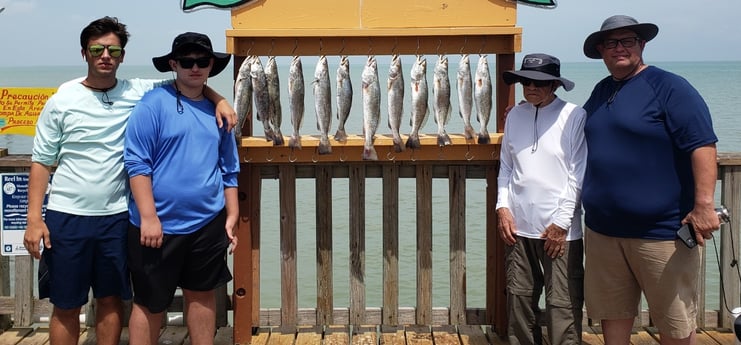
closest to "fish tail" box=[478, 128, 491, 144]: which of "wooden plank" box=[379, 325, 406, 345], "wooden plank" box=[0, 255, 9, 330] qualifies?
"wooden plank" box=[379, 325, 406, 345]

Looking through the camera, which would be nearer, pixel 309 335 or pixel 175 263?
pixel 175 263

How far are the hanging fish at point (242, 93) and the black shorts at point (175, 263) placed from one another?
658 millimetres

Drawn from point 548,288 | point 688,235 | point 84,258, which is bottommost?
point 548,288

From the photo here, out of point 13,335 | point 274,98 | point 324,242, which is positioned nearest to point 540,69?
point 274,98

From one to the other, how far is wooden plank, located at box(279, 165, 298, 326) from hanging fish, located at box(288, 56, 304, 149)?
33cm

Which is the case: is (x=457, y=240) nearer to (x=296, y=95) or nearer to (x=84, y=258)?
(x=296, y=95)

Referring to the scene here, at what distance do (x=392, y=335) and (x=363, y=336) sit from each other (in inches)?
6.9

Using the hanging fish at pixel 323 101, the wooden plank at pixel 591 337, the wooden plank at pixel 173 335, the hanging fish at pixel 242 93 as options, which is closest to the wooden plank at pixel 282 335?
the wooden plank at pixel 173 335

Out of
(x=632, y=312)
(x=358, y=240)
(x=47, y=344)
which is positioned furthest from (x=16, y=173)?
(x=632, y=312)

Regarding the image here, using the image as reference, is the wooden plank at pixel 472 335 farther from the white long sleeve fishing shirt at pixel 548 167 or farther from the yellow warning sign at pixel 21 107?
the yellow warning sign at pixel 21 107

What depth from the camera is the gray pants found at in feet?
12.9

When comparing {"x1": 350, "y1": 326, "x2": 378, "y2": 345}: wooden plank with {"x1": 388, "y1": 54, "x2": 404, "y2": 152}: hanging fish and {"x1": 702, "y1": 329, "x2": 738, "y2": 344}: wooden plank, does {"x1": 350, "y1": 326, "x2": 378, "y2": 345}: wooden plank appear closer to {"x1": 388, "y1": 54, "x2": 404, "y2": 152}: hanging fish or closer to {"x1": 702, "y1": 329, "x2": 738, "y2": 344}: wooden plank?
{"x1": 388, "y1": 54, "x2": 404, "y2": 152}: hanging fish

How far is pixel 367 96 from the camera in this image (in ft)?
13.8

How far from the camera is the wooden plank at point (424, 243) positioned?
181 inches
